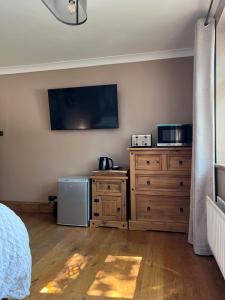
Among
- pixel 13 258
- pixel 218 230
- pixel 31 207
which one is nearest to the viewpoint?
Answer: pixel 13 258

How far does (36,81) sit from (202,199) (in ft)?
10.2

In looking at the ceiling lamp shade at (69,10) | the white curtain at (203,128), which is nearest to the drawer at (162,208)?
the white curtain at (203,128)

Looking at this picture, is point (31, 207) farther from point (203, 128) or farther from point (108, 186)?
point (203, 128)

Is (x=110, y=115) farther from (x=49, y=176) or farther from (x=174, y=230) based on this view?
(x=174, y=230)

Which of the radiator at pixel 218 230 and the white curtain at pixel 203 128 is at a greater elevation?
the white curtain at pixel 203 128

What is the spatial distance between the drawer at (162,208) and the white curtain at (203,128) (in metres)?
0.62

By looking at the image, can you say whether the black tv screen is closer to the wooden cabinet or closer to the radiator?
the wooden cabinet

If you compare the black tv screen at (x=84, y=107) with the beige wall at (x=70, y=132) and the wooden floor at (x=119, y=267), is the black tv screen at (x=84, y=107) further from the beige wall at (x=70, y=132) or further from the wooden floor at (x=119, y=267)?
the wooden floor at (x=119, y=267)

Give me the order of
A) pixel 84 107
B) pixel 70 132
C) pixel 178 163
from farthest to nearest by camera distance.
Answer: pixel 70 132
pixel 84 107
pixel 178 163

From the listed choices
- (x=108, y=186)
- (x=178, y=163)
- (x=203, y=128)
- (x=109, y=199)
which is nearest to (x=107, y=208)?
(x=109, y=199)

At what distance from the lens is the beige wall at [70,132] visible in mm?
3518

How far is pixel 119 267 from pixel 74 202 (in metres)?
1.35

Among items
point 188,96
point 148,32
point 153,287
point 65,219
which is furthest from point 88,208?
point 148,32

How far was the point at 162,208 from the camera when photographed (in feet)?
10.3
